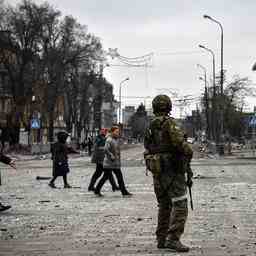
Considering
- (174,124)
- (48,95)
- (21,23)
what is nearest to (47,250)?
(174,124)

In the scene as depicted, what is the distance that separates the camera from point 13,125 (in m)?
72.8

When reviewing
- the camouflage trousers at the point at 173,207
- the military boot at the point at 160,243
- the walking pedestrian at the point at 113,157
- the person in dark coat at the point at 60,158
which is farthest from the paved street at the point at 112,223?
the person in dark coat at the point at 60,158

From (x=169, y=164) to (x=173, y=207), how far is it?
1.66 ft

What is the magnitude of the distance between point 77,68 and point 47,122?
8.05m

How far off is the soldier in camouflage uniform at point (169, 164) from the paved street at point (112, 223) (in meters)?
0.36

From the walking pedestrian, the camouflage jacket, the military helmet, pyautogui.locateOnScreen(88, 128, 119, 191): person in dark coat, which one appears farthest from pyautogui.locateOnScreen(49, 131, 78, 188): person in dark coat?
the camouflage jacket

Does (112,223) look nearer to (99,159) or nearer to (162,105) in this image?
(162,105)

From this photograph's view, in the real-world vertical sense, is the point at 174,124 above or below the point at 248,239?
above

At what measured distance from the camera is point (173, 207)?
9297 millimetres

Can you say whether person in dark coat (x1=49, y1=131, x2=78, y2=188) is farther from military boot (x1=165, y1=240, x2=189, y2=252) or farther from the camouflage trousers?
military boot (x1=165, y1=240, x2=189, y2=252)

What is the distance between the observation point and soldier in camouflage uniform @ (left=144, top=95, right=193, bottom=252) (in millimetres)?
Answer: 9211

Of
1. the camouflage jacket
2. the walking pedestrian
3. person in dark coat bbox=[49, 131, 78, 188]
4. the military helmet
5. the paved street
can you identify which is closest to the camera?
the camouflage jacket

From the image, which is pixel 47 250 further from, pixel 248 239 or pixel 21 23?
pixel 21 23

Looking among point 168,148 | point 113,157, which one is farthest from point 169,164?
point 113,157
